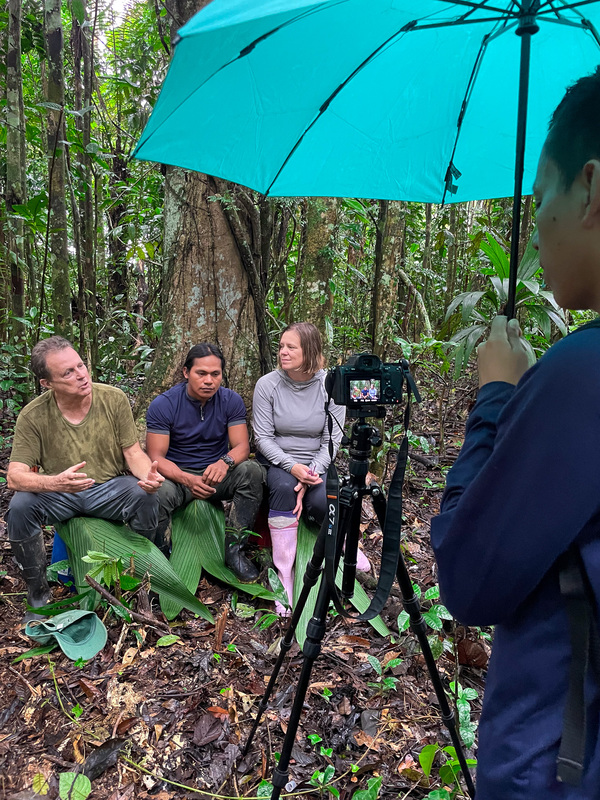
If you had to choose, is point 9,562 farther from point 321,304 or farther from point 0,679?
point 321,304

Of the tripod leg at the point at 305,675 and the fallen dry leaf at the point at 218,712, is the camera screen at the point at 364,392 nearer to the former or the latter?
the tripod leg at the point at 305,675

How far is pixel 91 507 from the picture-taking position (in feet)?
10.8

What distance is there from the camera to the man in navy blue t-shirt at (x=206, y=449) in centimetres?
351

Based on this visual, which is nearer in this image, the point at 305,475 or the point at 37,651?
the point at 37,651

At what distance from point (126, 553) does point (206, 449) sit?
90cm

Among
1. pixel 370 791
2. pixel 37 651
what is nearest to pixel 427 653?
pixel 370 791

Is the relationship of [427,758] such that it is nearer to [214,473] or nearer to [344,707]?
[344,707]

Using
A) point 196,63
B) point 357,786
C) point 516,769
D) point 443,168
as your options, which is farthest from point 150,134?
point 357,786

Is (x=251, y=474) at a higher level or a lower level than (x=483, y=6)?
lower

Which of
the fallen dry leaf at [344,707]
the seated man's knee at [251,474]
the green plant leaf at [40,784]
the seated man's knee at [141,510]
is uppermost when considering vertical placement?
the seated man's knee at [251,474]

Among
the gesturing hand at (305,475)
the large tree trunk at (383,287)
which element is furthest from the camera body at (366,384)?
the large tree trunk at (383,287)

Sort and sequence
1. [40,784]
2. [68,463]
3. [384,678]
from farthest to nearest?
[68,463] → [384,678] → [40,784]

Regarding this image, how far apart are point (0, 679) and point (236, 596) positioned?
4.08 feet

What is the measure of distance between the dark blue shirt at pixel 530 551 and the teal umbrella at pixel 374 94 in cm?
64
